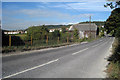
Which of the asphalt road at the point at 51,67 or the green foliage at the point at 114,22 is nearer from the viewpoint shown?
the asphalt road at the point at 51,67

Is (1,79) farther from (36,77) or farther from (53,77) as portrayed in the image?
(53,77)

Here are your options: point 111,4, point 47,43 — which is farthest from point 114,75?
point 47,43

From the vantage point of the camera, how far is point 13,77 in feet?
19.3

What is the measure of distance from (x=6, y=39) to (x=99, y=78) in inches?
467

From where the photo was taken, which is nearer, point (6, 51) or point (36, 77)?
point (36, 77)

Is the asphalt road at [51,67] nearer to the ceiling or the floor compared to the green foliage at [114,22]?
nearer to the floor

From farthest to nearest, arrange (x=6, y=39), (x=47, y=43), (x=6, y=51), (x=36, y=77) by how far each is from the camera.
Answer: (x=47, y=43) < (x=6, y=39) < (x=6, y=51) < (x=36, y=77)

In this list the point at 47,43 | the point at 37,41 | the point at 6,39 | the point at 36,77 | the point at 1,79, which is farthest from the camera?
the point at 47,43

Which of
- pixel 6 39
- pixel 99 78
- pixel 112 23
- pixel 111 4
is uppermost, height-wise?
pixel 111 4

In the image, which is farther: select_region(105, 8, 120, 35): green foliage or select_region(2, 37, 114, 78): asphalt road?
select_region(105, 8, 120, 35): green foliage

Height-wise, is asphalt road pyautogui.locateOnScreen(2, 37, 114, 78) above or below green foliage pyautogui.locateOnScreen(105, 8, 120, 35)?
below

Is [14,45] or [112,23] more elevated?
[112,23]

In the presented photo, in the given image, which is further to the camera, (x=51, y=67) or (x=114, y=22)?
(x=51, y=67)

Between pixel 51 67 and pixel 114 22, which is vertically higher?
pixel 114 22
